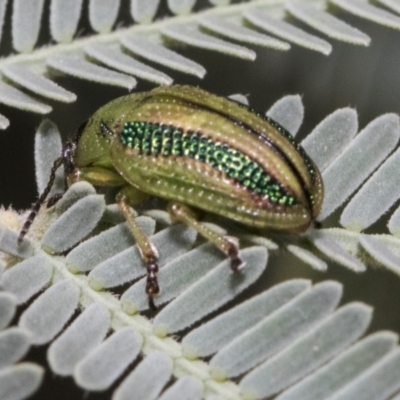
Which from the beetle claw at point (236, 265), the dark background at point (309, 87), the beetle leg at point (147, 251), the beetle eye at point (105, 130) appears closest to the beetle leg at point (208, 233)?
the beetle claw at point (236, 265)

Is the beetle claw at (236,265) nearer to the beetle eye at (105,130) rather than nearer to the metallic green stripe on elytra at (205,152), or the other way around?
the metallic green stripe on elytra at (205,152)

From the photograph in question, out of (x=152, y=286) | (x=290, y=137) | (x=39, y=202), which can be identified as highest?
(x=290, y=137)

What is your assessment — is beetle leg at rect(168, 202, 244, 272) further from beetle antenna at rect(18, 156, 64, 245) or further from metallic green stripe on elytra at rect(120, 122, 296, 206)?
beetle antenna at rect(18, 156, 64, 245)

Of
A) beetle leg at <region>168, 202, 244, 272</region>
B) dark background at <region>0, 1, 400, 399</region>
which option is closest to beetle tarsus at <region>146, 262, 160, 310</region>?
beetle leg at <region>168, 202, 244, 272</region>

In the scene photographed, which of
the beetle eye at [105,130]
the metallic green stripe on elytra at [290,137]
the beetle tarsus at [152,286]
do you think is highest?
the metallic green stripe on elytra at [290,137]

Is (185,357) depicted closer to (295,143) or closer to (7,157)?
(295,143)

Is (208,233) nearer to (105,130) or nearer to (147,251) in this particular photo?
(147,251)

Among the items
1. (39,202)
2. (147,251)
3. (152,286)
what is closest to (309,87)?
(39,202)
